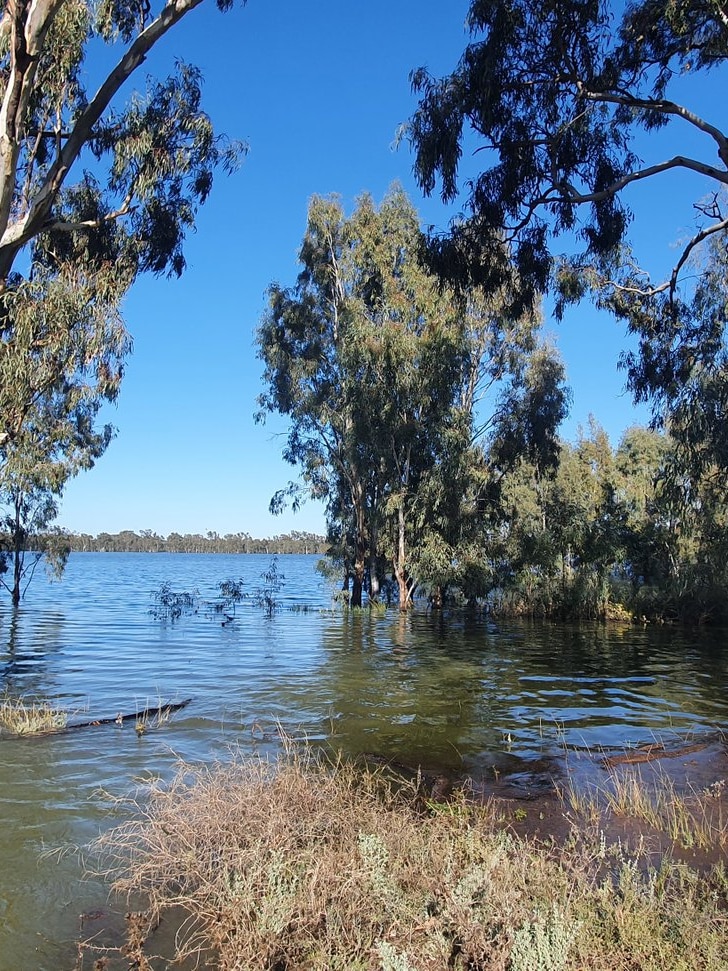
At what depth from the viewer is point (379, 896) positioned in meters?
3.42

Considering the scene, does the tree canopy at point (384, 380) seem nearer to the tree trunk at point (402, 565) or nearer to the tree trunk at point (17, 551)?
the tree trunk at point (402, 565)

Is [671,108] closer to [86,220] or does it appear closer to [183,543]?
[86,220]

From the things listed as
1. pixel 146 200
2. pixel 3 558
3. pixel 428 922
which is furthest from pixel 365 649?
pixel 3 558

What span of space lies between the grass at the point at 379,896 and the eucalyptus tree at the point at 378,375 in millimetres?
17951

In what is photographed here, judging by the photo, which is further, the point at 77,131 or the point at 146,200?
the point at 146,200

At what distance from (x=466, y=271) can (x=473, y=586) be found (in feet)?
53.8

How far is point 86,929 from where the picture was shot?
4.13 meters

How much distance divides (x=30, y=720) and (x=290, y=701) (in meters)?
3.75

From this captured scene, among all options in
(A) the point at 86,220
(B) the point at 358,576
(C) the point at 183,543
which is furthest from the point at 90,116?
(C) the point at 183,543

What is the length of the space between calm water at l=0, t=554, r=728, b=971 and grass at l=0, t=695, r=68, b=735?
0.28m

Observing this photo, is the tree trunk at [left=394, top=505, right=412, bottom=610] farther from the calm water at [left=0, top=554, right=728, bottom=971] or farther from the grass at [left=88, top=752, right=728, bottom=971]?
the grass at [left=88, top=752, right=728, bottom=971]

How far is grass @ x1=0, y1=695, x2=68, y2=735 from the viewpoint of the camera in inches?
335

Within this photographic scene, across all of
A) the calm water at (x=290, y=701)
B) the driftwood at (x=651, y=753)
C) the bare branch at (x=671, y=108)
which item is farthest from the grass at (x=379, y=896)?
the bare branch at (x=671, y=108)

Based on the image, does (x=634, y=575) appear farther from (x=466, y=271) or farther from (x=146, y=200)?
(x=146, y=200)
